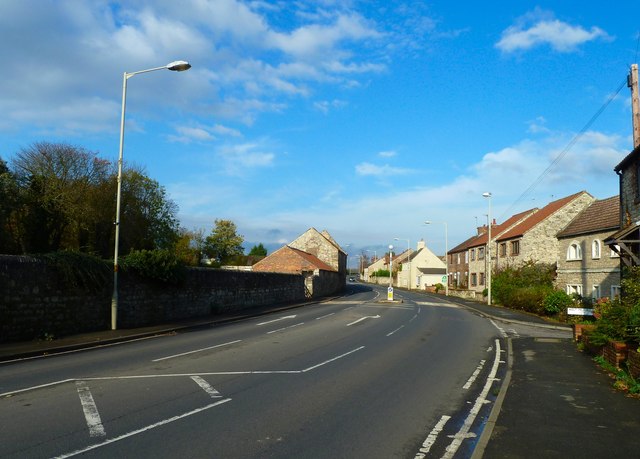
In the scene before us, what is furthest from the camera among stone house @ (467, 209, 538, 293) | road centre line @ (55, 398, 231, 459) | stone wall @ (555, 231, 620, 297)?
stone house @ (467, 209, 538, 293)

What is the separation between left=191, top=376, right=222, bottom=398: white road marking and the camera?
348 inches

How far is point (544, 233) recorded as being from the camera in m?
47.2

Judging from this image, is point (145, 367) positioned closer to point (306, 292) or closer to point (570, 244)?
point (570, 244)

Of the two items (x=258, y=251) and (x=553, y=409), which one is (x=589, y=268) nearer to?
(x=553, y=409)

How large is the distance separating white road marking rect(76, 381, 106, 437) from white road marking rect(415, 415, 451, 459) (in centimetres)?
386

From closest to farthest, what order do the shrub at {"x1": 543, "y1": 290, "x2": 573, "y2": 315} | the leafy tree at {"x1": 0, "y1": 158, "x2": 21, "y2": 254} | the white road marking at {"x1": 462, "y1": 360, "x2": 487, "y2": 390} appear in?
the white road marking at {"x1": 462, "y1": 360, "x2": 487, "y2": 390} → the shrub at {"x1": 543, "y1": 290, "x2": 573, "y2": 315} → the leafy tree at {"x1": 0, "y1": 158, "x2": 21, "y2": 254}

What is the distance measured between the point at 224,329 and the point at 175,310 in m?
3.53

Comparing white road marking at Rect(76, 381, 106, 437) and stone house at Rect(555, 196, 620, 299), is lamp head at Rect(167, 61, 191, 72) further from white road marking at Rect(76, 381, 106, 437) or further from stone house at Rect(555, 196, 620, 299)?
stone house at Rect(555, 196, 620, 299)

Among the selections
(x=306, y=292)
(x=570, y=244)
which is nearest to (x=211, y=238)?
(x=306, y=292)

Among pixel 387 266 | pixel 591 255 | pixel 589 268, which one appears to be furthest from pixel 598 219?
pixel 387 266

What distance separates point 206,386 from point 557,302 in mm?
27493

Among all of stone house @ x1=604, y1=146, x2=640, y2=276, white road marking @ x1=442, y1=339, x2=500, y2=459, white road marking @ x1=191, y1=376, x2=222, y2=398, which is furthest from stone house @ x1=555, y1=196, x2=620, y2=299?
white road marking @ x1=191, y1=376, x2=222, y2=398

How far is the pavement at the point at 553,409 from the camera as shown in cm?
630

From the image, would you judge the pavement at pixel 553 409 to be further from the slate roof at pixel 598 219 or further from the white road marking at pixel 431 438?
the slate roof at pixel 598 219
